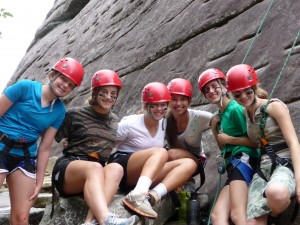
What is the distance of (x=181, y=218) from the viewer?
15.8 ft

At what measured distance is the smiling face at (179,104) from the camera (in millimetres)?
5137

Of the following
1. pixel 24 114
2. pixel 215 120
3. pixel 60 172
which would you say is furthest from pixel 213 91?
pixel 24 114

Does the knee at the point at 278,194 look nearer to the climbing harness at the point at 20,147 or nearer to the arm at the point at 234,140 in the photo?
the arm at the point at 234,140

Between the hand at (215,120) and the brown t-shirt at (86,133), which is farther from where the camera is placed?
the hand at (215,120)

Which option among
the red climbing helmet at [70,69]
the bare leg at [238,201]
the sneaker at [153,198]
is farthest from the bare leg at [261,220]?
the red climbing helmet at [70,69]

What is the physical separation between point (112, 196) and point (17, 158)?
3.68ft

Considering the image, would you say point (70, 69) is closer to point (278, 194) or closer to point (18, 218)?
point (18, 218)

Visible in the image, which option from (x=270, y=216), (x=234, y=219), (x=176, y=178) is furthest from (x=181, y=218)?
(x=270, y=216)

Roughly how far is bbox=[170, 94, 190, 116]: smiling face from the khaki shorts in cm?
147

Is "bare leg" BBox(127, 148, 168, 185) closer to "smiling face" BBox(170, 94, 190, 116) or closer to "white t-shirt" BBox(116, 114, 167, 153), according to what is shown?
"white t-shirt" BBox(116, 114, 167, 153)

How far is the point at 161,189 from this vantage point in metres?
4.30

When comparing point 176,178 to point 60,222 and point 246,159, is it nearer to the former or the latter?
point 246,159

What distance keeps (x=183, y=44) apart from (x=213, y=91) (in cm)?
342

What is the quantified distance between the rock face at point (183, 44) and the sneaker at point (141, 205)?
1.37m
